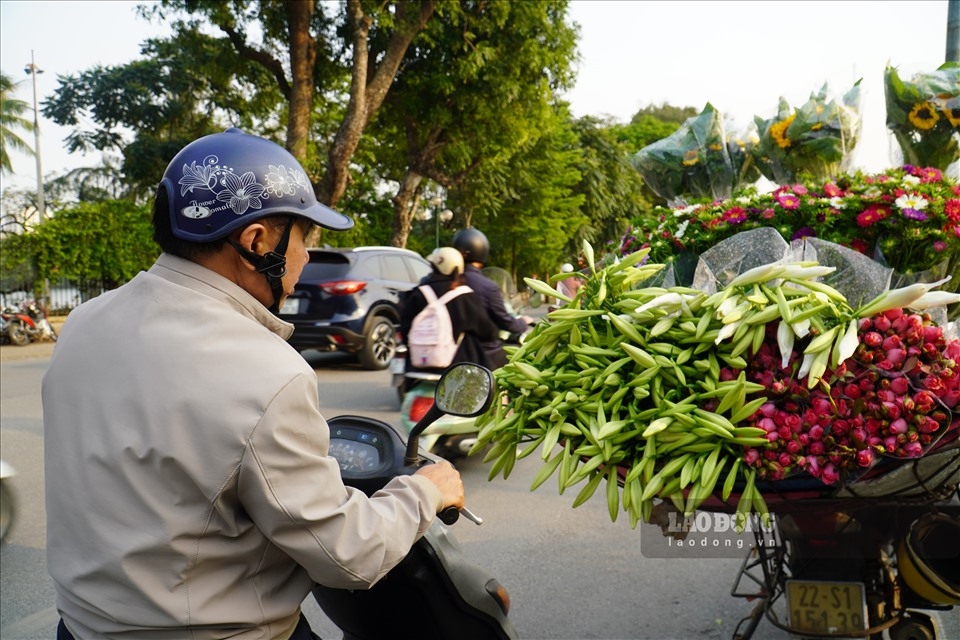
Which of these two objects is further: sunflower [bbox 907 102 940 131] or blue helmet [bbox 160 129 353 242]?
sunflower [bbox 907 102 940 131]

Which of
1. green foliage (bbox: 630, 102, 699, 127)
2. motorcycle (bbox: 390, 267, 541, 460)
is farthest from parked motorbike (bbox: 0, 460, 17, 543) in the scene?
green foliage (bbox: 630, 102, 699, 127)

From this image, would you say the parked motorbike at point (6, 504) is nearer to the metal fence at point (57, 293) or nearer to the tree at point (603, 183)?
the metal fence at point (57, 293)

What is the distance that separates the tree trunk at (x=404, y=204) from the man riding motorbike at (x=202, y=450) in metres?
21.4

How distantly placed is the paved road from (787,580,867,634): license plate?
0.48 m

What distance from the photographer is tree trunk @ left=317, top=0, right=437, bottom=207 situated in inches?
685

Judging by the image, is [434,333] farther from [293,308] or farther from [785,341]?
[293,308]

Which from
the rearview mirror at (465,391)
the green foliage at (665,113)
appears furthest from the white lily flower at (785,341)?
the green foliage at (665,113)

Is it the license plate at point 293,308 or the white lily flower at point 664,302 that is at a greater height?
the white lily flower at point 664,302

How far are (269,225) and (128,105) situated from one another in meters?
28.9

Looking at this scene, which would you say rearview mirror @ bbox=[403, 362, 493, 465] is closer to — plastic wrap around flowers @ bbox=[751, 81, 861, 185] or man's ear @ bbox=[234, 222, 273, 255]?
man's ear @ bbox=[234, 222, 273, 255]

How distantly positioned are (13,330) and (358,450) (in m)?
17.8

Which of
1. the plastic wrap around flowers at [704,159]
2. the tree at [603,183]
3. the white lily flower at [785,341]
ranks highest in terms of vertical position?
the tree at [603,183]

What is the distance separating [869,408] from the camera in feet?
6.45

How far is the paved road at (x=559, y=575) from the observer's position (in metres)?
3.80
